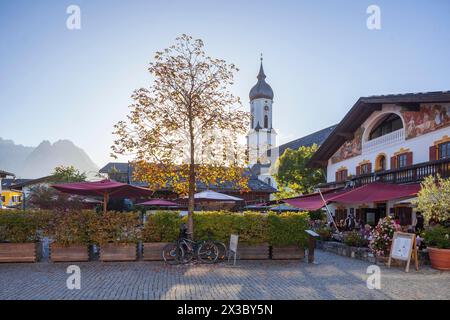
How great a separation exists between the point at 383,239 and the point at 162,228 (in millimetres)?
6608

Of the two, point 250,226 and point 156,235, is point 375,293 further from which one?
point 156,235

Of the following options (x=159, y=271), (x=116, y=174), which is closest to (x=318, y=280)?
(x=159, y=271)

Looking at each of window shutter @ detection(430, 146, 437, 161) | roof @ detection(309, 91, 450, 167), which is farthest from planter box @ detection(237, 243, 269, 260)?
roof @ detection(309, 91, 450, 167)

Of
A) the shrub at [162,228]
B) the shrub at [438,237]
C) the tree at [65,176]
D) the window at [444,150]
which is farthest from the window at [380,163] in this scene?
the tree at [65,176]

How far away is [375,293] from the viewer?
8.34 meters

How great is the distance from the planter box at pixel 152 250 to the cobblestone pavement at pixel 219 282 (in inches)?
17.5

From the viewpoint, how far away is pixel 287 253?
516 inches

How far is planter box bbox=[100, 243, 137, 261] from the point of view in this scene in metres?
12.1

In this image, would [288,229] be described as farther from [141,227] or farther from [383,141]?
[383,141]

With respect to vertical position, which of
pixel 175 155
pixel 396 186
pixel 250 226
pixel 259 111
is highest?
pixel 259 111

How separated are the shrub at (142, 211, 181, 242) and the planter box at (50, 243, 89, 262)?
1805 mm

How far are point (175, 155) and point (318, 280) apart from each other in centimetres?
593

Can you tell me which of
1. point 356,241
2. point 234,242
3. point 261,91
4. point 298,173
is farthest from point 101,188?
point 261,91
